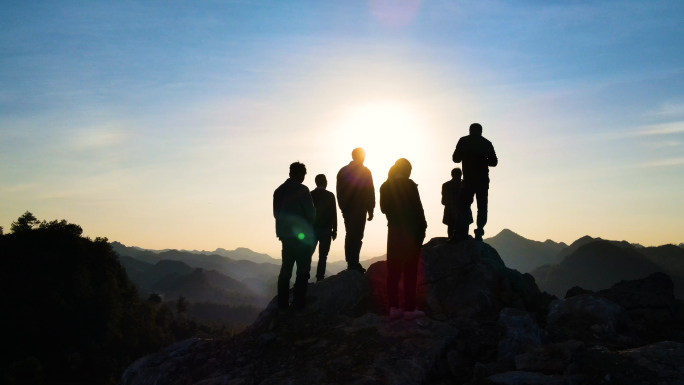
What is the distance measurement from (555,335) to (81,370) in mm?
61858

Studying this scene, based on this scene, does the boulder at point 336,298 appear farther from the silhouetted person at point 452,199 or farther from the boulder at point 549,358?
the boulder at point 549,358

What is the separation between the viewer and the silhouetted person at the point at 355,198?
11.5 m

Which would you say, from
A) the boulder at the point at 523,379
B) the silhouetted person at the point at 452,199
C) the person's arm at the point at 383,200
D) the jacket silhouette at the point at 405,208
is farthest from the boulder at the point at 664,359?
the silhouetted person at the point at 452,199

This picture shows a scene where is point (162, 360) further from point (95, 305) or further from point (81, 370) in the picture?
point (95, 305)

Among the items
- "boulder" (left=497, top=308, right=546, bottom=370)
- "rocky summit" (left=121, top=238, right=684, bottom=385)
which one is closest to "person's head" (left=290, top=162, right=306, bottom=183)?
"rocky summit" (left=121, top=238, right=684, bottom=385)

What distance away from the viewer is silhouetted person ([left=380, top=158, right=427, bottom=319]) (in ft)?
29.4

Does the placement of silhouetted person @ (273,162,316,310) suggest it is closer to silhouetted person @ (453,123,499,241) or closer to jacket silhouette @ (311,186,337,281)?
jacket silhouette @ (311,186,337,281)

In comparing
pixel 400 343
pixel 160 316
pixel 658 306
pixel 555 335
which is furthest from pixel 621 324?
pixel 160 316

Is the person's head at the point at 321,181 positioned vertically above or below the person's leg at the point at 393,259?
above

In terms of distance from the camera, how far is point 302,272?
988 cm

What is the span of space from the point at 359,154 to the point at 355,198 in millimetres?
1079

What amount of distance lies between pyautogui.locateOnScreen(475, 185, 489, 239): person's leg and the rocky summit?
39 centimetres

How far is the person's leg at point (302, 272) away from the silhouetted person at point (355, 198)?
1944 mm

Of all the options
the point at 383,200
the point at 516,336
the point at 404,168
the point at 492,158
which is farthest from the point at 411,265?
the point at 492,158
